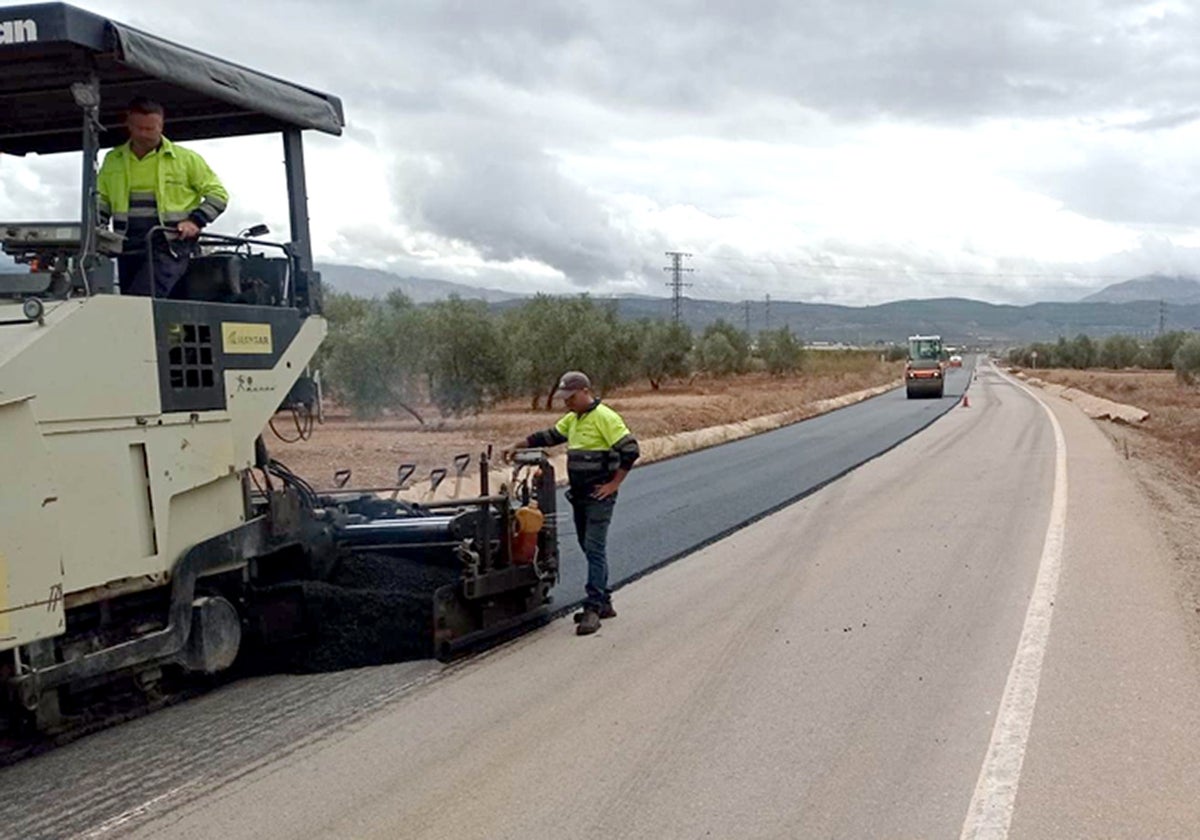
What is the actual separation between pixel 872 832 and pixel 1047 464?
15.5m

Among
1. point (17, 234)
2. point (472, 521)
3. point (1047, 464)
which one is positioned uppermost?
point (17, 234)

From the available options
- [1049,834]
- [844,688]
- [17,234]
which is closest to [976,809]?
[1049,834]

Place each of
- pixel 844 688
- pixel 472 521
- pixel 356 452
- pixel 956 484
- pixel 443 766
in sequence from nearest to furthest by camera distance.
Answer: pixel 443 766 → pixel 844 688 → pixel 472 521 → pixel 956 484 → pixel 356 452

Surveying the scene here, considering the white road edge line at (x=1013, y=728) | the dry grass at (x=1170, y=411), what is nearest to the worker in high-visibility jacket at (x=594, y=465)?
the white road edge line at (x=1013, y=728)

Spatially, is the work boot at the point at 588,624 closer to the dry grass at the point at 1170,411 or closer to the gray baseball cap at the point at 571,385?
the gray baseball cap at the point at 571,385

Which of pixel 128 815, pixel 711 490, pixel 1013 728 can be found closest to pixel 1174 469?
pixel 711 490

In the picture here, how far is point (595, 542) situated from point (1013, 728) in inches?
121

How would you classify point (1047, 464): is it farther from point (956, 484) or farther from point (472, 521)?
point (472, 521)

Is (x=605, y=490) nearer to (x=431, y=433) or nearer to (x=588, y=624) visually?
(x=588, y=624)

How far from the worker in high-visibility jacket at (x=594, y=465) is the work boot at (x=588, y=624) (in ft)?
0.43

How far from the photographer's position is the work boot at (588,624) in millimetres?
7484

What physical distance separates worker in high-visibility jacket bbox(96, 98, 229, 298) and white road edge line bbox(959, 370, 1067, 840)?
14.3ft

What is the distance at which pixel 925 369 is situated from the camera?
4603cm

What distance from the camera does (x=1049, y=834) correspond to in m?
4.31
